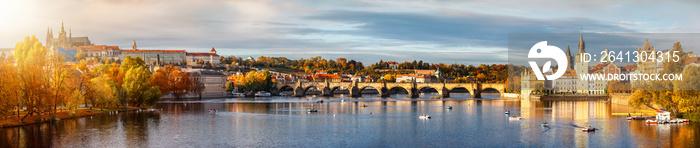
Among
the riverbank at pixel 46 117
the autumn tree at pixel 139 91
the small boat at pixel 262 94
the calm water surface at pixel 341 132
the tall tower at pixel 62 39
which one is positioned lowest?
the calm water surface at pixel 341 132

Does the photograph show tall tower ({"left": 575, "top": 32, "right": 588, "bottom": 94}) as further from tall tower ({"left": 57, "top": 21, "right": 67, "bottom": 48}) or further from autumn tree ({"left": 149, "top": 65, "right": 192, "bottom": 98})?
tall tower ({"left": 57, "top": 21, "right": 67, "bottom": 48})

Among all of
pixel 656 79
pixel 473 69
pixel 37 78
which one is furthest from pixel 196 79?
pixel 473 69

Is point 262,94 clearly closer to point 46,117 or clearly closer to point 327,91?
point 327,91

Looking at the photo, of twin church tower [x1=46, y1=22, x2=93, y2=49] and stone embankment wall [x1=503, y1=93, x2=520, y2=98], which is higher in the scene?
twin church tower [x1=46, y1=22, x2=93, y2=49]

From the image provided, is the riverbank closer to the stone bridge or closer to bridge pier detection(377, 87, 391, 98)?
the stone bridge

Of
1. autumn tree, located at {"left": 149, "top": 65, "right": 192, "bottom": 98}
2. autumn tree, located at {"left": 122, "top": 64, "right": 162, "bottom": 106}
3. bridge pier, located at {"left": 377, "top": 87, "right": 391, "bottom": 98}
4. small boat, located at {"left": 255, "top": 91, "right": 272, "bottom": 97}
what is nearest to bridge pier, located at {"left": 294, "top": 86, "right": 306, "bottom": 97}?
small boat, located at {"left": 255, "top": 91, "right": 272, "bottom": 97}

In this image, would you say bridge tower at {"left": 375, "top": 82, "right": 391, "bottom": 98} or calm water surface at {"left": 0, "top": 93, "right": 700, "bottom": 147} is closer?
calm water surface at {"left": 0, "top": 93, "right": 700, "bottom": 147}

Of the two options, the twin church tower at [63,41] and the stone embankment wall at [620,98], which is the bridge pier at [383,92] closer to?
the stone embankment wall at [620,98]

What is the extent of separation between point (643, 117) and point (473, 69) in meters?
125

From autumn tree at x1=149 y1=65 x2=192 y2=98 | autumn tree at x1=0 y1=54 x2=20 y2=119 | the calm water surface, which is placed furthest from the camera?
autumn tree at x1=149 y1=65 x2=192 y2=98

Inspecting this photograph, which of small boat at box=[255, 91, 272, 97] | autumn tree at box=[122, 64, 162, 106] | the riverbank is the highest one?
autumn tree at box=[122, 64, 162, 106]

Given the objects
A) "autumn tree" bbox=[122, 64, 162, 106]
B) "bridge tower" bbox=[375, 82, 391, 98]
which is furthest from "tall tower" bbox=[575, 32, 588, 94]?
"autumn tree" bbox=[122, 64, 162, 106]

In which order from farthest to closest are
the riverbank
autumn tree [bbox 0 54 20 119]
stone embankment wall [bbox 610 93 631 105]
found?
stone embankment wall [bbox 610 93 631 105]
the riverbank
autumn tree [bbox 0 54 20 119]

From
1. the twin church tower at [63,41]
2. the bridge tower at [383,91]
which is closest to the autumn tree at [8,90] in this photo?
the bridge tower at [383,91]
